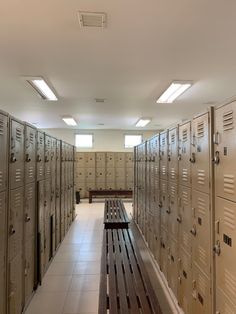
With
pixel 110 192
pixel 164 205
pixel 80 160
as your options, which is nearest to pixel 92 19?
pixel 164 205

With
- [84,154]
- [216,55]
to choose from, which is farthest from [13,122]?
[84,154]

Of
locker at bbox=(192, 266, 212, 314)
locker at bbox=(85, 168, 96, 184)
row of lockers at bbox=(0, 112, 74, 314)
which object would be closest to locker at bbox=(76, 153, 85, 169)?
locker at bbox=(85, 168, 96, 184)

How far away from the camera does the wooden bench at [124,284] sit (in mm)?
2096

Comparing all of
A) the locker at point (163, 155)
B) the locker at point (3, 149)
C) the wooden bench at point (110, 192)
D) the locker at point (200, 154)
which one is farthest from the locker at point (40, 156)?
the wooden bench at point (110, 192)

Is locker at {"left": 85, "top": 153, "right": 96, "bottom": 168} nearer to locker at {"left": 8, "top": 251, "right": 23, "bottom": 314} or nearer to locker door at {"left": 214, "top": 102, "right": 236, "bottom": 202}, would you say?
locker at {"left": 8, "top": 251, "right": 23, "bottom": 314}

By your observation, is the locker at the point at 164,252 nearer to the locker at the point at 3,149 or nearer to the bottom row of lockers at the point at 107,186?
the locker at the point at 3,149

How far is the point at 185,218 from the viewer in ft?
8.07

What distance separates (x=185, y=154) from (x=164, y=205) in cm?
107

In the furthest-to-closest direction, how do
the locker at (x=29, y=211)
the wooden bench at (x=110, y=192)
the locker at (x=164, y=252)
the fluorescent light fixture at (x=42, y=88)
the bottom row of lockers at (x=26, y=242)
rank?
the wooden bench at (x=110, y=192)
the fluorescent light fixture at (x=42, y=88)
the locker at (x=164, y=252)
the locker at (x=29, y=211)
the bottom row of lockers at (x=26, y=242)

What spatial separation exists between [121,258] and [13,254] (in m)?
1.30

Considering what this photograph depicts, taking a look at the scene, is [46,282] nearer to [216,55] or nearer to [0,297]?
[0,297]

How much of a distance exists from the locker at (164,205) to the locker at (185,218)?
1.87 ft

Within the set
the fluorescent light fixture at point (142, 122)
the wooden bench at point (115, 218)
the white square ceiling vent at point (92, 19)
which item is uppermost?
the white square ceiling vent at point (92, 19)

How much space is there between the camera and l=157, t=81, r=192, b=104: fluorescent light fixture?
4.69 m
